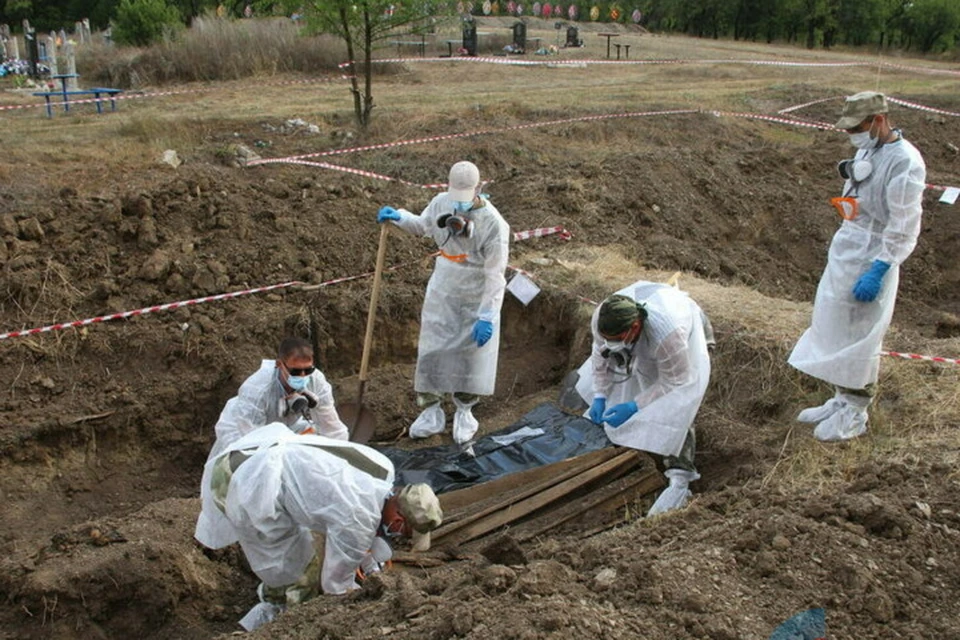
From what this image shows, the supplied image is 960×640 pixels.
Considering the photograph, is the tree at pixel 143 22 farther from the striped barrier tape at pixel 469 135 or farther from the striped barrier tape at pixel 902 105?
the striped barrier tape at pixel 902 105

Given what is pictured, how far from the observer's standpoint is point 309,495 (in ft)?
12.4

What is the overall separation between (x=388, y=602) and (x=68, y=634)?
2137mm

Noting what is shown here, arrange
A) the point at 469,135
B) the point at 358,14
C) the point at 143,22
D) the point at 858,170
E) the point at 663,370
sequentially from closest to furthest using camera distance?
the point at 663,370
the point at 858,170
the point at 358,14
the point at 469,135
the point at 143,22

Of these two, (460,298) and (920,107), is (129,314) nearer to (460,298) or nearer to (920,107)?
(460,298)

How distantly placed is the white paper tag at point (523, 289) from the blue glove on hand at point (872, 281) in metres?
2.57

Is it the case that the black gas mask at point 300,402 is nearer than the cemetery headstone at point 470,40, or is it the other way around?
the black gas mask at point 300,402

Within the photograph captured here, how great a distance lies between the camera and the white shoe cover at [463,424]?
6.25m

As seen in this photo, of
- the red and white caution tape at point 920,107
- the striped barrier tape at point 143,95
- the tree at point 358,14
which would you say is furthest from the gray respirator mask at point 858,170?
the striped barrier tape at point 143,95

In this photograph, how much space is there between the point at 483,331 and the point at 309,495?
229 centimetres

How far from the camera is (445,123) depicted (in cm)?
1316

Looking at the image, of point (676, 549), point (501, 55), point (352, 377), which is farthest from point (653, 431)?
point (501, 55)

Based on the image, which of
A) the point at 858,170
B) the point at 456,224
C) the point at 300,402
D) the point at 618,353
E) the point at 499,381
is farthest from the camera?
the point at 499,381

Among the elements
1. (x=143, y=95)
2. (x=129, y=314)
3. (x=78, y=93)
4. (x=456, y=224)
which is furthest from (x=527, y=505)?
(x=143, y=95)

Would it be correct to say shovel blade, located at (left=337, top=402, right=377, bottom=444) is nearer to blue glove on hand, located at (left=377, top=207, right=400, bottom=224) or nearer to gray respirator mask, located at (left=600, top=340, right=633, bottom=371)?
blue glove on hand, located at (left=377, top=207, right=400, bottom=224)
